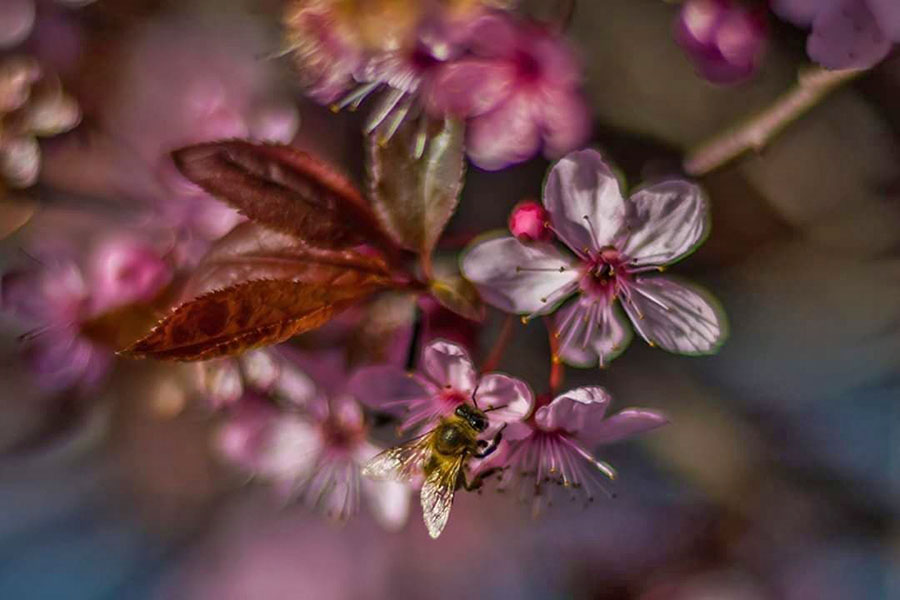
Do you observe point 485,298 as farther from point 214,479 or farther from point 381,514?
point 214,479

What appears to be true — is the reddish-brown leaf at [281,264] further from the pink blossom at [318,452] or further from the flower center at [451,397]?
the pink blossom at [318,452]

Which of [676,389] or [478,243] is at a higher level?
[478,243]

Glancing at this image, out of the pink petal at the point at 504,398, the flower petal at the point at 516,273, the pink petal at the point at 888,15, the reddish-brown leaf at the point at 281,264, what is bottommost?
the pink petal at the point at 504,398

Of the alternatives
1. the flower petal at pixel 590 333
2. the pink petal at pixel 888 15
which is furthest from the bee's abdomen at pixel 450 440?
the pink petal at pixel 888 15

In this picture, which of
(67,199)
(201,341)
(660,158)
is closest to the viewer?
(201,341)

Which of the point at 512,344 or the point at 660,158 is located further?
the point at 512,344

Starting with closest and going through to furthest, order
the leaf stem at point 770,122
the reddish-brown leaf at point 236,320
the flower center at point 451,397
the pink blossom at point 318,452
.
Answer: the reddish-brown leaf at point 236,320 → the flower center at point 451,397 → the leaf stem at point 770,122 → the pink blossom at point 318,452

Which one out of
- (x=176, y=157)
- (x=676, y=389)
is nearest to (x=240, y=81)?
(x=176, y=157)
